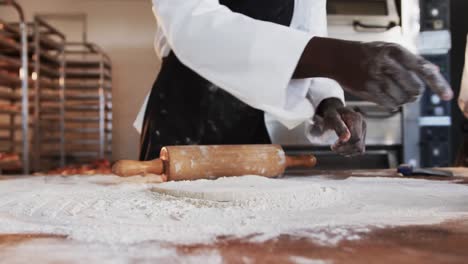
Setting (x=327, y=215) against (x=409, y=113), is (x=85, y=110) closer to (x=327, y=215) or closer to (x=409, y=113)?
(x=409, y=113)

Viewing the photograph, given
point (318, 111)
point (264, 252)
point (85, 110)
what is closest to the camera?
point (264, 252)

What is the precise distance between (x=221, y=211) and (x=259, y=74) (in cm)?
32

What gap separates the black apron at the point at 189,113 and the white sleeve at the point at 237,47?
46 cm

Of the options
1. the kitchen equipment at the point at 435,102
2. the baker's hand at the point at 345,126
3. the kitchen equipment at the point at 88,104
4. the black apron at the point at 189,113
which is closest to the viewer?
the baker's hand at the point at 345,126

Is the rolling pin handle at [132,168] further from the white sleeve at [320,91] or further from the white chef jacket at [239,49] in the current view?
the white sleeve at [320,91]

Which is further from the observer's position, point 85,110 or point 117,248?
point 85,110

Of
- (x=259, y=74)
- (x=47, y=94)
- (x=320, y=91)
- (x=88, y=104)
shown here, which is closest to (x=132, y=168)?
(x=259, y=74)

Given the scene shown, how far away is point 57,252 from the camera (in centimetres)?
41

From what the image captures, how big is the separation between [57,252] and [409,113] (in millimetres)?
2507

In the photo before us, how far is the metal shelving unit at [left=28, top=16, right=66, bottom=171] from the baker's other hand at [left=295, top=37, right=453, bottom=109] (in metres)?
4.08

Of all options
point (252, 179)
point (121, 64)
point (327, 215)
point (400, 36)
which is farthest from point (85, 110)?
point (327, 215)

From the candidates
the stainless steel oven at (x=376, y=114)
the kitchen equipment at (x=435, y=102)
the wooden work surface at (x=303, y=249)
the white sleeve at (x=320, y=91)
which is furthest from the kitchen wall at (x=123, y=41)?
the wooden work surface at (x=303, y=249)

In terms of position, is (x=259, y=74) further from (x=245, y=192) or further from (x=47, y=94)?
(x=47, y=94)

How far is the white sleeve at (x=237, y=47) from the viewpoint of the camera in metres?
0.81
